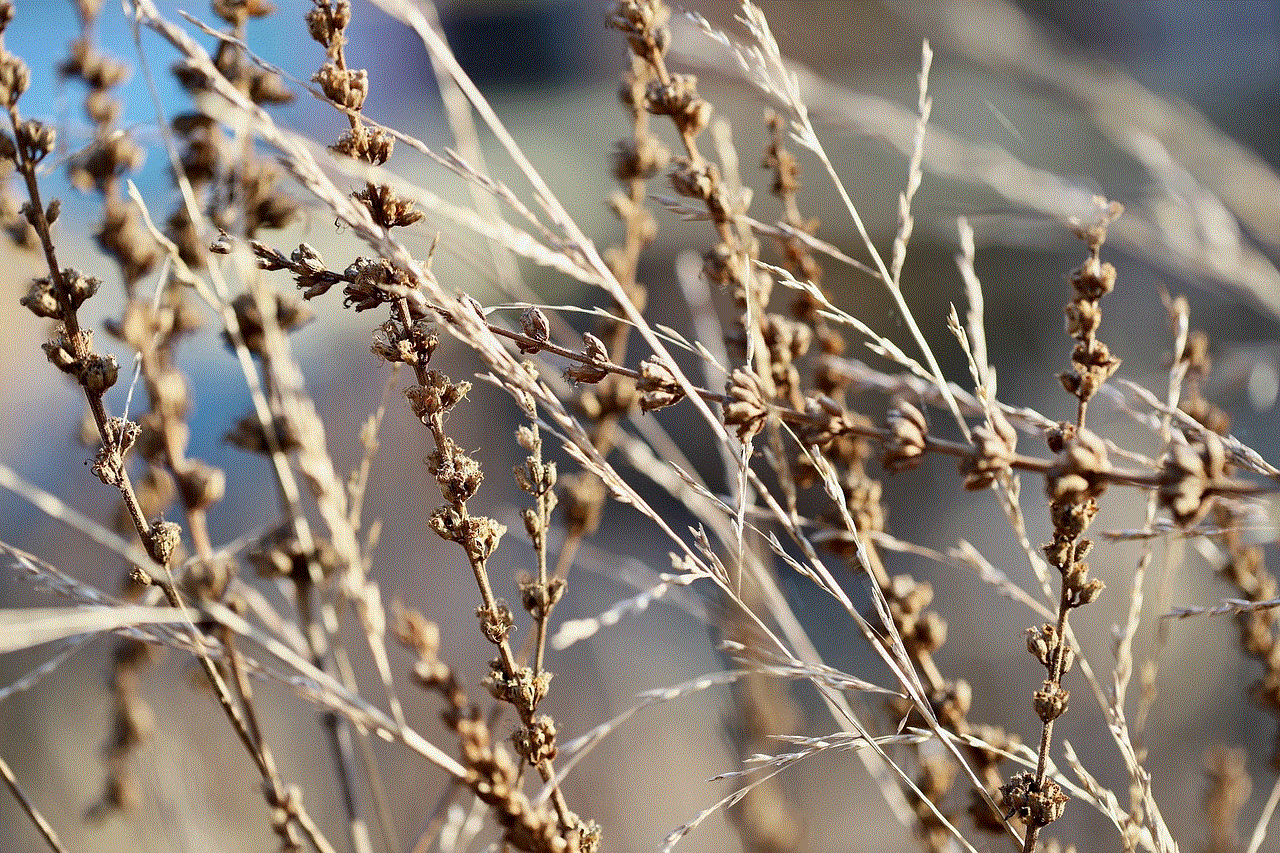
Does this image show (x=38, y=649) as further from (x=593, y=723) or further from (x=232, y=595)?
(x=232, y=595)

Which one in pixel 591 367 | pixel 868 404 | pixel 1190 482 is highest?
pixel 868 404

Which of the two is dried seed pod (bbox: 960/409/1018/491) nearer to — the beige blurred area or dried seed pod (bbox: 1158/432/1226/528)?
dried seed pod (bbox: 1158/432/1226/528)

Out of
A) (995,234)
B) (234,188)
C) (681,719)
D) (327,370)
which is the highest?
(327,370)

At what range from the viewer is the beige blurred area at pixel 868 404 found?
685 millimetres

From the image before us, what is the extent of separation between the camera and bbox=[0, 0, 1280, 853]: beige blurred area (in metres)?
0.69

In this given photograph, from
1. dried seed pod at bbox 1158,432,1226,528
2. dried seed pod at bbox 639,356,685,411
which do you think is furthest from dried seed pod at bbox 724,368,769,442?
dried seed pod at bbox 1158,432,1226,528

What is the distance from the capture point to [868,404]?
259 cm

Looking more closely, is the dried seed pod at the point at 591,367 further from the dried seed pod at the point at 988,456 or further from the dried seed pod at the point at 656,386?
the dried seed pod at the point at 988,456

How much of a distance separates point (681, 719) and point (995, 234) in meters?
1.28

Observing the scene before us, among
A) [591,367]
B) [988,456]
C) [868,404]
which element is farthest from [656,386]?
[868,404]

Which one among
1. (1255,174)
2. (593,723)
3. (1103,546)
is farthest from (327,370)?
(1255,174)

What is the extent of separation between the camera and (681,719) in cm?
188

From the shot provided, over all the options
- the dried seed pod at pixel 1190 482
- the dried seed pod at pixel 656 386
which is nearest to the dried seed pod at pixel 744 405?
the dried seed pod at pixel 656 386

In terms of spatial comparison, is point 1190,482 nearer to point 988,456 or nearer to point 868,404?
point 988,456
